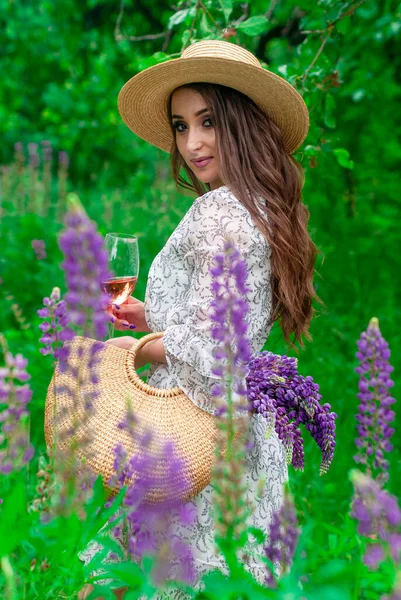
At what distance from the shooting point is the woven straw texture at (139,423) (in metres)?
1.77

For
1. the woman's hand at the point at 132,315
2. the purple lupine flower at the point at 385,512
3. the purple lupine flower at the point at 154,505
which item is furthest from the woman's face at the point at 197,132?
the purple lupine flower at the point at 385,512

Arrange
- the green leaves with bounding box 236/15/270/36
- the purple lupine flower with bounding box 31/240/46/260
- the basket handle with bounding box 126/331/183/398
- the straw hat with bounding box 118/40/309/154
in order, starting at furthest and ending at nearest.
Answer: the purple lupine flower with bounding box 31/240/46/260 < the green leaves with bounding box 236/15/270/36 < the straw hat with bounding box 118/40/309/154 < the basket handle with bounding box 126/331/183/398

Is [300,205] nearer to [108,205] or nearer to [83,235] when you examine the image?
[83,235]

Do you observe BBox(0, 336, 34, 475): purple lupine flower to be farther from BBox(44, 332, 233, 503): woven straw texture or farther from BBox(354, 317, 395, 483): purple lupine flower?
BBox(354, 317, 395, 483): purple lupine flower

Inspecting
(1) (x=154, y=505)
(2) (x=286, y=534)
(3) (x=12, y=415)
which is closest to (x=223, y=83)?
(1) (x=154, y=505)

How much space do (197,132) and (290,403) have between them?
867 mm

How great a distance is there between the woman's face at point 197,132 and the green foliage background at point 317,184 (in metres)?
0.56

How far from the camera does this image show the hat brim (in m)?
2.18

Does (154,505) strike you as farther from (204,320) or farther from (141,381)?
(204,320)

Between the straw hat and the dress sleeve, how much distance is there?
364 millimetres

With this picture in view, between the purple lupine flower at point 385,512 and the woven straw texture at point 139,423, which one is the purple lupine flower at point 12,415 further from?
the purple lupine flower at point 385,512

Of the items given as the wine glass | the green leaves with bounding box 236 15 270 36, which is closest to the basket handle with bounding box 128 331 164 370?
the wine glass

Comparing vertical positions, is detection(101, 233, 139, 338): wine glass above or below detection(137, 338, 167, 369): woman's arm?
above

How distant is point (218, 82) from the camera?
7.36ft
